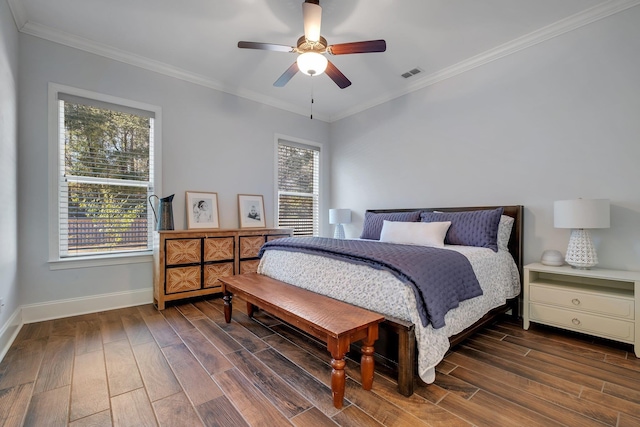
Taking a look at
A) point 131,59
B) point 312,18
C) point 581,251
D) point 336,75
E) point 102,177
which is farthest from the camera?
point 131,59

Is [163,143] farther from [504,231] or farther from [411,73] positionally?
[504,231]

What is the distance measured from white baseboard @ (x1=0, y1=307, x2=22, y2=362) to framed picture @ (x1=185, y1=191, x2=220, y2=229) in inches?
64.5

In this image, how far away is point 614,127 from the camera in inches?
96.6

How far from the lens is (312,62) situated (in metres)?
2.28

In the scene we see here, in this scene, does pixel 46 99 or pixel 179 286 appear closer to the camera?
pixel 46 99

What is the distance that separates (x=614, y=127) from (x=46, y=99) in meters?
5.15

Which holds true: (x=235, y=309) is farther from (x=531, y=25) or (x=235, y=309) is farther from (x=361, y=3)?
(x=531, y=25)

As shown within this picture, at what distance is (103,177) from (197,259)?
1.30m

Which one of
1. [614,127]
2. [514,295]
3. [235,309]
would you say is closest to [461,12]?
[614,127]

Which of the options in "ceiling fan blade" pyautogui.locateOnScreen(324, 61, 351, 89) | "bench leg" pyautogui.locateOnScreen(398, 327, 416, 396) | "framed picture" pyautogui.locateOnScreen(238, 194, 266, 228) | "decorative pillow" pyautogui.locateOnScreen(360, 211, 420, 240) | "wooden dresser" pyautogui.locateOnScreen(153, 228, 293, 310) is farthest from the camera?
"framed picture" pyautogui.locateOnScreen(238, 194, 266, 228)

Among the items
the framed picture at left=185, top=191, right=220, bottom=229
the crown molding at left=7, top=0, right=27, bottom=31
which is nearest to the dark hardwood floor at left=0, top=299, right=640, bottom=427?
the framed picture at left=185, top=191, right=220, bottom=229

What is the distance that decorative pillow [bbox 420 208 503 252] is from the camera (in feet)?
9.12

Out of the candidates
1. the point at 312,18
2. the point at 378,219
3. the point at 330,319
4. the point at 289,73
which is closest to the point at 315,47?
the point at 312,18

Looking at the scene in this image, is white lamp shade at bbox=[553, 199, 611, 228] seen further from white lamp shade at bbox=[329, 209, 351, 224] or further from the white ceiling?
white lamp shade at bbox=[329, 209, 351, 224]
